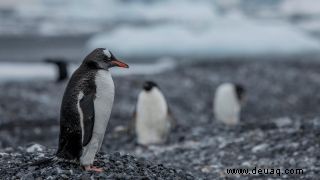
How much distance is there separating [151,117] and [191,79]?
335 inches

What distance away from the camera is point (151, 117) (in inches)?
374

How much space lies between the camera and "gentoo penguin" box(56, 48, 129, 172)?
5113 millimetres

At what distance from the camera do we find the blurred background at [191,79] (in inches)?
369

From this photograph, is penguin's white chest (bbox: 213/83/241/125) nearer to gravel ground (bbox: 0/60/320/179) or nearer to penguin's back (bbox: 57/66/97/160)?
gravel ground (bbox: 0/60/320/179)

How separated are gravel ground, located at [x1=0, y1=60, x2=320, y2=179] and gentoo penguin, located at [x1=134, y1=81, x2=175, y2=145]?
9.2 inches

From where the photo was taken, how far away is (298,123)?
368 inches

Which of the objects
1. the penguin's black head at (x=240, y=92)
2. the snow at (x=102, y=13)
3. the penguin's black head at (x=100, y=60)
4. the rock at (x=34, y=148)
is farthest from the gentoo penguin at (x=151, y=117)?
the snow at (x=102, y=13)

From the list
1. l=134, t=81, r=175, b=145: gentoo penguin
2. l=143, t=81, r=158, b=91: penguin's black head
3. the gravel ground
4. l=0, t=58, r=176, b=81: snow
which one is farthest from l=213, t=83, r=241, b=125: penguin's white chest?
l=0, t=58, r=176, b=81: snow

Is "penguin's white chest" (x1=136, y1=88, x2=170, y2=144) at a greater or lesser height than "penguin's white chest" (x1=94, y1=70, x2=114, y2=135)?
greater

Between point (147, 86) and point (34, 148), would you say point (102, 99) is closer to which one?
point (34, 148)

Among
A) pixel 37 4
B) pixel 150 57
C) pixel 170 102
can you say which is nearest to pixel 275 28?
pixel 150 57

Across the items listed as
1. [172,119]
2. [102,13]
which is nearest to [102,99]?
[172,119]

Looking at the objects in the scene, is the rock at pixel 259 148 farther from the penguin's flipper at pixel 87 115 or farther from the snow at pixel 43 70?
the snow at pixel 43 70

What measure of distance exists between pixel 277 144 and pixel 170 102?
7.07 meters
